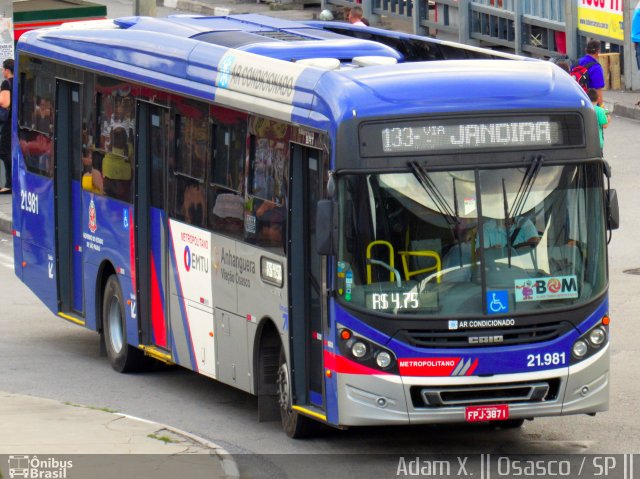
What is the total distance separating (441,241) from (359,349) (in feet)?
3.03

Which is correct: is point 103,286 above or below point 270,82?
below

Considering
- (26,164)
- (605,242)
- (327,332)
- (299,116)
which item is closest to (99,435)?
(327,332)

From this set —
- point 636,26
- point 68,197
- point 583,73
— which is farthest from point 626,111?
point 68,197

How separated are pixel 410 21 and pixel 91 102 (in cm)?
2085

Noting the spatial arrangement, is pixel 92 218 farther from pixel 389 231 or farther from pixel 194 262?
pixel 389 231

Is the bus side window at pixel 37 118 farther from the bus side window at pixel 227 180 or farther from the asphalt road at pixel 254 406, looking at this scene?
the bus side window at pixel 227 180

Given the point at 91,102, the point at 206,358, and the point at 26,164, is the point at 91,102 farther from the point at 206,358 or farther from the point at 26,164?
the point at 206,358

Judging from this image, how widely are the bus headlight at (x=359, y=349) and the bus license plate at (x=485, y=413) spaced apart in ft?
2.61

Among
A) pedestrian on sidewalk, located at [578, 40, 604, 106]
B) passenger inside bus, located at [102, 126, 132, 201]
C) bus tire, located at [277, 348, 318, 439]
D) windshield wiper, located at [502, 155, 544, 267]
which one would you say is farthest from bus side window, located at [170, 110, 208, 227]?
pedestrian on sidewalk, located at [578, 40, 604, 106]

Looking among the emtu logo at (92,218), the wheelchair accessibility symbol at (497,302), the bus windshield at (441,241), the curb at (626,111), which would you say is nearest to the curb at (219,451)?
the bus windshield at (441,241)

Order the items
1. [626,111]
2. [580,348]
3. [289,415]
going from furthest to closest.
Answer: [626,111]
[289,415]
[580,348]

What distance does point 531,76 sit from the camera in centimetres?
1200

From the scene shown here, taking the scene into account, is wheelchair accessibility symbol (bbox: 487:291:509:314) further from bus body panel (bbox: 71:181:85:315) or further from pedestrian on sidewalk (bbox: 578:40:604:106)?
pedestrian on sidewalk (bbox: 578:40:604:106)

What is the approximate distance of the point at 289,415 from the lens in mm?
12828
